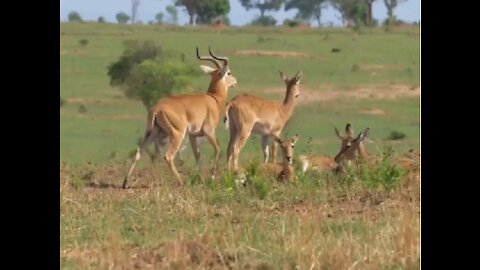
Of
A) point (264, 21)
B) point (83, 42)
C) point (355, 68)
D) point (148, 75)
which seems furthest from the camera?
point (264, 21)

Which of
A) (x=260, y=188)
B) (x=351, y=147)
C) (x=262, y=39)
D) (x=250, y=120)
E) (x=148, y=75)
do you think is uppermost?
(x=262, y=39)

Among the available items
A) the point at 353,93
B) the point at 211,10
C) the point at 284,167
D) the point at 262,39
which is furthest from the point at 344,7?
the point at 284,167

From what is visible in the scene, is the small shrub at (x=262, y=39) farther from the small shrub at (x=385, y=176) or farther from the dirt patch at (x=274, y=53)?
the small shrub at (x=385, y=176)

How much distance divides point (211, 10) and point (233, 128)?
142 ft

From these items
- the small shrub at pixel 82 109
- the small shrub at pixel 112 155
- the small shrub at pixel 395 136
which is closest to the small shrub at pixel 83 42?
the small shrub at pixel 82 109

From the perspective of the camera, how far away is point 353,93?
3047 centimetres

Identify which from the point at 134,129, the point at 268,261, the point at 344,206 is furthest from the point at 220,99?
the point at 134,129

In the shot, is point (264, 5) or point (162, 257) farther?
point (264, 5)

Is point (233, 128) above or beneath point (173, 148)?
above

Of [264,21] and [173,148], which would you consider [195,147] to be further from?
[264,21]

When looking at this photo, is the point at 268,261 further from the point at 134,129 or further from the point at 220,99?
the point at 134,129

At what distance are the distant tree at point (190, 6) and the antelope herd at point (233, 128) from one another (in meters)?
40.2
